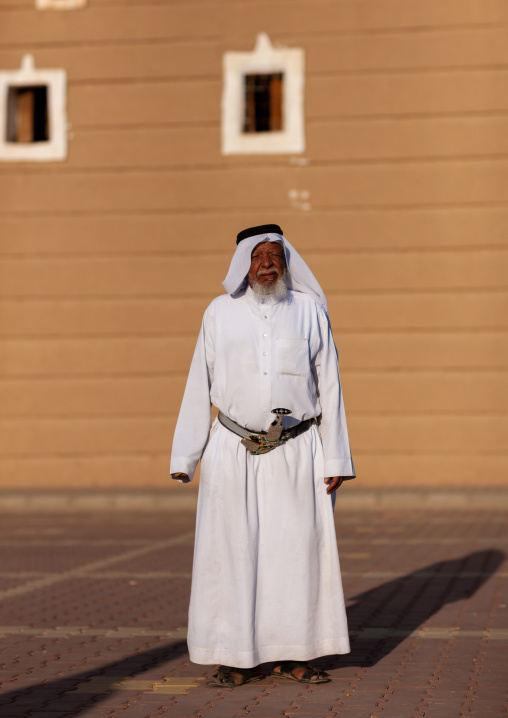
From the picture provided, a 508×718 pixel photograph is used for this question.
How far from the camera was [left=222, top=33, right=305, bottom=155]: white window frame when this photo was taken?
19.2 meters

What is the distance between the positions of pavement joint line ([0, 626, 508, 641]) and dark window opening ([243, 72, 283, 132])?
12.9m

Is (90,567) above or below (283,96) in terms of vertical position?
below

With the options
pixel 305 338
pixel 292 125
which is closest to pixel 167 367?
pixel 292 125

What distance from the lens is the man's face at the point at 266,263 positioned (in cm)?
617

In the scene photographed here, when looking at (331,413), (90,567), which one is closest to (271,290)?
(331,413)

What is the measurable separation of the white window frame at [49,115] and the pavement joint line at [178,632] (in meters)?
13.0

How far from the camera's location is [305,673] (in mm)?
5914

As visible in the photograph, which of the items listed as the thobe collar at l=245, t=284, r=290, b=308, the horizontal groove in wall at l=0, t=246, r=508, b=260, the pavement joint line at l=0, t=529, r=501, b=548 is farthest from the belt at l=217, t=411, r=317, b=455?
the horizontal groove in wall at l=0, t=246, r=508, b=260

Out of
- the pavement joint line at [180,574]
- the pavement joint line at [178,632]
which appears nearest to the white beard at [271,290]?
the pavement joint line at [178,632]

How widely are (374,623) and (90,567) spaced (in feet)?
12.2

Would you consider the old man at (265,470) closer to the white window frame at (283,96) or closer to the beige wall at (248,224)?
the beige wall at (248,224)

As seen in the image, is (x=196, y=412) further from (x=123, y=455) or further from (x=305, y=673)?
(x=123, y=455)

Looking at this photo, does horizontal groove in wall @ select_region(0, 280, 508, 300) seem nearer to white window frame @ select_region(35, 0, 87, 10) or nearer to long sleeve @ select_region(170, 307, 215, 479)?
white window frame @ select_region(35, 0, 87, 10)

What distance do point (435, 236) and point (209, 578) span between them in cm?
1351
